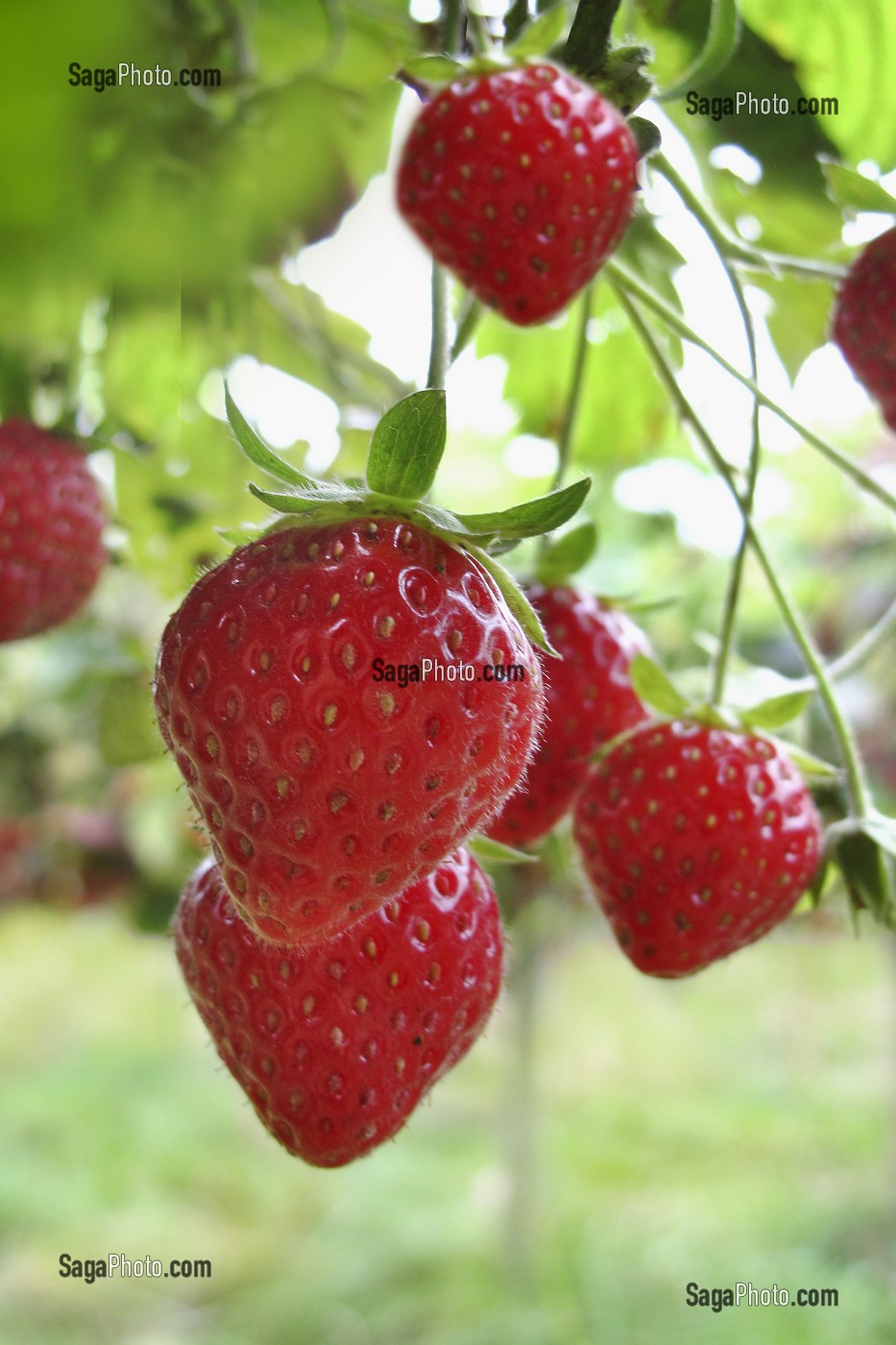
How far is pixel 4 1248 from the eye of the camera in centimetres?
372

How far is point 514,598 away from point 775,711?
256 millimetres

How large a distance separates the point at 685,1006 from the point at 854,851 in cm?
524

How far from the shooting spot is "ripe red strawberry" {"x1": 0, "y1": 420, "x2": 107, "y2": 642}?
723 mm

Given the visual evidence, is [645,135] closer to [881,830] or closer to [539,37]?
[539,37]

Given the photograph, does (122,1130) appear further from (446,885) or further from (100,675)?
(446,885)

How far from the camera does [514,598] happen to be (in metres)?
0.45

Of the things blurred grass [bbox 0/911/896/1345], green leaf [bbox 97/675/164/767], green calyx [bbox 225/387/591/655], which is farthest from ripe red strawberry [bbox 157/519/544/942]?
blurred grass [bbox 0/911/896/1345]

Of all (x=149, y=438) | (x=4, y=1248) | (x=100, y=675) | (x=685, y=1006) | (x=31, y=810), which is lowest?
(x=685, y=1006)

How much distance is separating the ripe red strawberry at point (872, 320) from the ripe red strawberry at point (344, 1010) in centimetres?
35

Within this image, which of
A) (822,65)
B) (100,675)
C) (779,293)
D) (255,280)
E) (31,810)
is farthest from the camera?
(31,810)

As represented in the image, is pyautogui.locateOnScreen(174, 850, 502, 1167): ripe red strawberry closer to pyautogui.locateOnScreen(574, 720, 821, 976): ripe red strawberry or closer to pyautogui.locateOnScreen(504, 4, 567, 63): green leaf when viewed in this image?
pyautogui.locateOnScreen(574, 720, 821, 976): ripe red strawberry

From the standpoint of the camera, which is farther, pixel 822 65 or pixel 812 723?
pixel 812 723

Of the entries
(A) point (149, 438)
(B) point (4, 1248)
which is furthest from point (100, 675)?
(B) point (4, 1248)

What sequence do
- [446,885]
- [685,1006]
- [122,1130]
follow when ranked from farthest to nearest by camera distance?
[685,1006] < [122,1130] < [446,885]
